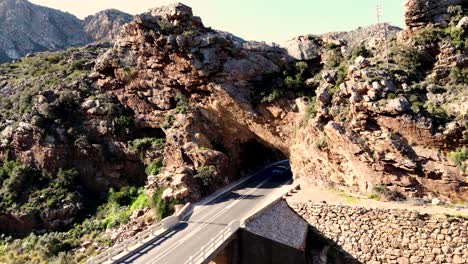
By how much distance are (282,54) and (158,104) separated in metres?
12.6

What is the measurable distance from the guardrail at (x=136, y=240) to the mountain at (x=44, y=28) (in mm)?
93054

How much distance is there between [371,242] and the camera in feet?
80.1

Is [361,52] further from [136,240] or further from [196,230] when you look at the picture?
[136,240]

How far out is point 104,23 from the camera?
123 meters

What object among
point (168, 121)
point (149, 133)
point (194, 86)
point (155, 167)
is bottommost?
point (155, 167)

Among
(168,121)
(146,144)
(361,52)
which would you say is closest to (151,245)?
(146,144)

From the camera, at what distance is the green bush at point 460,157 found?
24.1m

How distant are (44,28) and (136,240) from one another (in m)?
115

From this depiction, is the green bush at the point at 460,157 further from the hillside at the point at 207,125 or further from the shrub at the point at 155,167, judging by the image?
the shrub at the point at 155,167

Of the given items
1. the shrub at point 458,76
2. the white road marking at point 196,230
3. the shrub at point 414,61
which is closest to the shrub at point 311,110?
the shrub at point 414,61

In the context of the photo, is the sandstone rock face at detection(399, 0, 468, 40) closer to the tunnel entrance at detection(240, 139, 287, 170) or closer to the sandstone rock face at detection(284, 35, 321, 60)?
the sandstone rock face at detection(284, 35, 321, 60)

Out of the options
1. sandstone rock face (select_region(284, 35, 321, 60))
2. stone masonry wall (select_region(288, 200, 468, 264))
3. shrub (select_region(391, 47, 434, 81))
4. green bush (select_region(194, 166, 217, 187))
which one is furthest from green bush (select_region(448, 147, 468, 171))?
green bush (select_region(194, 166, 217, 187))

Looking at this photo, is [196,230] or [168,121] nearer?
[196,230]

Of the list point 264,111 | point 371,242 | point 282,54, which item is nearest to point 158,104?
point 264,111
